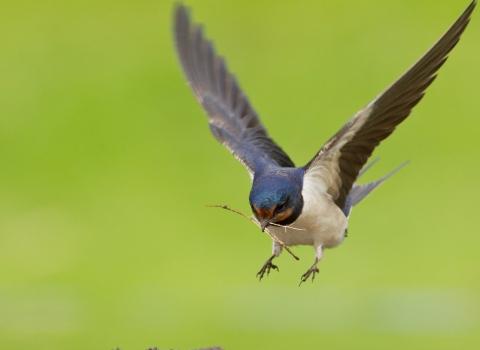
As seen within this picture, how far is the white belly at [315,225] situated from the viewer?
502 centimetres

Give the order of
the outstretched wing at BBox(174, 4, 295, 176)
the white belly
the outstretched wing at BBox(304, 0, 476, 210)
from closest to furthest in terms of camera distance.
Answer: the outstretched wing at BBox(304, 0, 476, 210), the white belly, the outstretched wing at BBox(174, 4, 295, 176)

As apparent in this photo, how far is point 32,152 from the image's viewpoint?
505 inches

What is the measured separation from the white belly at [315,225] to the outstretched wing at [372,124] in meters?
0.09

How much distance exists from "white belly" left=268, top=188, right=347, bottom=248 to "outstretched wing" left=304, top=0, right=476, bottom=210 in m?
0.09

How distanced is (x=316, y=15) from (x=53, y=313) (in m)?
4.92

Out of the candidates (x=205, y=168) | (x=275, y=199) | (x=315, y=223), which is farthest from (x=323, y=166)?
(x=205, y=168)

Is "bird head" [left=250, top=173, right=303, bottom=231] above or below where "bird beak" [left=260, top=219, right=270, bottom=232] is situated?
above

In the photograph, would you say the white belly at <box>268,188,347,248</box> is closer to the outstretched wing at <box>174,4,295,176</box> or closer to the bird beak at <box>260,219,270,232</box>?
the bird beak at <box>260,219,270,232</box>

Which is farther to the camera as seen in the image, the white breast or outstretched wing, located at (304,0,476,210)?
the white breast

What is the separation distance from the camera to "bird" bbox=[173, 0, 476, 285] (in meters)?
4.72

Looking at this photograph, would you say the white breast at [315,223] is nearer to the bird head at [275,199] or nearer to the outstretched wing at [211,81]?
the bird head at [275,199]

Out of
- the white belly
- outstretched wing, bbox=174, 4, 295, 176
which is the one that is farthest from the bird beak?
outstretched wing, bbox=174, 4, 295, 176

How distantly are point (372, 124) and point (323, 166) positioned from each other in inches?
12.1

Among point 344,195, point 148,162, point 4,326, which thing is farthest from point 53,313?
point 344,195
